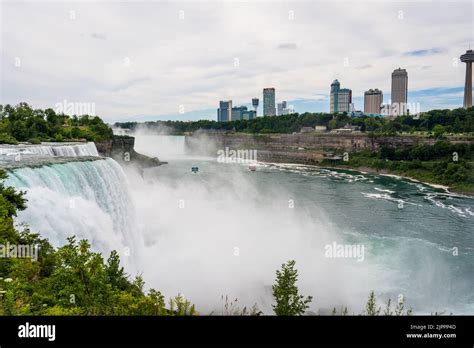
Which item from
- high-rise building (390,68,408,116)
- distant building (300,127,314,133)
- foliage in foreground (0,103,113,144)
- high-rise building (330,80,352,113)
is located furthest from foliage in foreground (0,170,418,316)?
high-rise building (330,80,352,113)

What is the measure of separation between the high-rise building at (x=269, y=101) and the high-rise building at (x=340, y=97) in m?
32.2

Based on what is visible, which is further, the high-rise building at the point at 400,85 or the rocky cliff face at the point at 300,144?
the high-rise building at the point at 400,85

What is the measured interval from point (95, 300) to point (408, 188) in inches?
1701

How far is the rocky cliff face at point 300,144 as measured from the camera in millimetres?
66550

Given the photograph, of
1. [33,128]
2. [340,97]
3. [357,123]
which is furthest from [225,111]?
[33,128]

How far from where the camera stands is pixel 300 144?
3115 inches

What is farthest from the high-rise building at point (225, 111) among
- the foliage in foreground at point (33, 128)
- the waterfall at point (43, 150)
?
the waterfall at point (43, 150)

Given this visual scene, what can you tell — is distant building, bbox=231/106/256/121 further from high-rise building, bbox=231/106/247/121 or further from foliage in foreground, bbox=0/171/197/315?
foliage in foreground, bbox=0/171/197/315

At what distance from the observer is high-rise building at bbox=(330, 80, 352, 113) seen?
546ft

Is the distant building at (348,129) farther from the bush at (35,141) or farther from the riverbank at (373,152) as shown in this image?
the bush at (35,141)

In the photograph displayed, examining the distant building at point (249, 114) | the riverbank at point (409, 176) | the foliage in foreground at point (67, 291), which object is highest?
the distant building at point (249, 114)

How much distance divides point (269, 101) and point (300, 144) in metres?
73.2

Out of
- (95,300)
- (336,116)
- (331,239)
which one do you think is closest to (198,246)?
(331,239)
